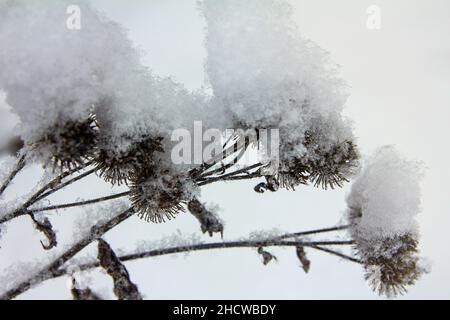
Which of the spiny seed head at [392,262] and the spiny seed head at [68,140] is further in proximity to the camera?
the spiny seed head at [392,262]

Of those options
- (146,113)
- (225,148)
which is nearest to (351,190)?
(225,148)

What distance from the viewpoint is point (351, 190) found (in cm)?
272

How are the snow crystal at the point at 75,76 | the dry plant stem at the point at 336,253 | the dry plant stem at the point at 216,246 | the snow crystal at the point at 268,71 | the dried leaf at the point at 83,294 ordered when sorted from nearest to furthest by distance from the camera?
the snow crystal at the point at 75,76
the snow crystal at the point at 268,71
the dried leaf at the point at 83,294
the dry plant stem at the point at 216,246
the dry plant stem at the point at 336,253

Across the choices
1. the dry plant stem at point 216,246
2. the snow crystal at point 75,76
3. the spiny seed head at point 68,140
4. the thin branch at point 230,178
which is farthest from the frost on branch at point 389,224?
the spiny seed head at point 68,140

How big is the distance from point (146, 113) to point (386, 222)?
1.31 m

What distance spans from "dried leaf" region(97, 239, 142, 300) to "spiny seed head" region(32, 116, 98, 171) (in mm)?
467

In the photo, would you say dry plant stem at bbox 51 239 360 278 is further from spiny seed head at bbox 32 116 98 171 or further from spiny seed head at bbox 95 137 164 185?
spiny seed head at bbox 32 116 98 171

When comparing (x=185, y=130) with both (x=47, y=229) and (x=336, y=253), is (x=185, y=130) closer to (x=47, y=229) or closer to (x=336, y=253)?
(x=47, y=229)

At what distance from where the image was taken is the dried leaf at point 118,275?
207cm

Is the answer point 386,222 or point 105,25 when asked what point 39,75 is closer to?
point 105,25

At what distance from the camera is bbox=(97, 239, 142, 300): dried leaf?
207cm

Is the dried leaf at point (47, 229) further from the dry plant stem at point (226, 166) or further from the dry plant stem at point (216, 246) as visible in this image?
the dry plant stem at point (226, 166)

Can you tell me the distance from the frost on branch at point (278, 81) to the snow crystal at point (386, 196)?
33cm

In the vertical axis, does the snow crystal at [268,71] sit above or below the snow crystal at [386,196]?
above
